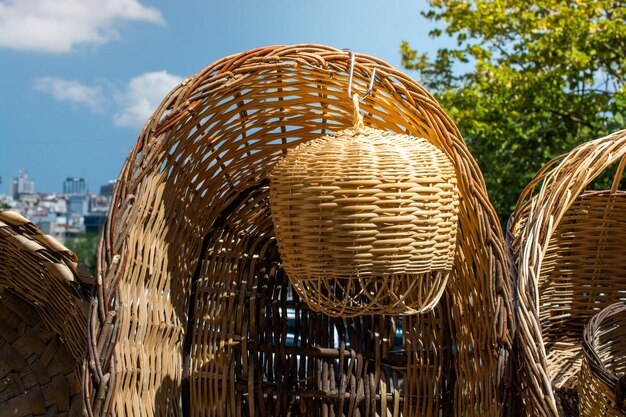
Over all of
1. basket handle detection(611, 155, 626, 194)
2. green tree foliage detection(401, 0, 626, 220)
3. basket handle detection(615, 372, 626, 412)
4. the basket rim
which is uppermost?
green tree foliage detection(401, 0, 626, 220)

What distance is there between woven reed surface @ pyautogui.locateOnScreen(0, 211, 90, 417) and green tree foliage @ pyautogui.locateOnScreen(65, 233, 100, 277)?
17.3 feet

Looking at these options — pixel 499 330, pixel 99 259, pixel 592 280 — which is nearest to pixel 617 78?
pixel 592 280

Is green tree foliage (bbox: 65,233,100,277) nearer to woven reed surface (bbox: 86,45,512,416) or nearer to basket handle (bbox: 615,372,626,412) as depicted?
woven reed surface (bbox: 86,45,512,416)

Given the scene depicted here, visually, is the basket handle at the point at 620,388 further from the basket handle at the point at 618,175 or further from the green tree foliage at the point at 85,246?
the green tree foliage at the point at 85,246

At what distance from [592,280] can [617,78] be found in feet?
12.6

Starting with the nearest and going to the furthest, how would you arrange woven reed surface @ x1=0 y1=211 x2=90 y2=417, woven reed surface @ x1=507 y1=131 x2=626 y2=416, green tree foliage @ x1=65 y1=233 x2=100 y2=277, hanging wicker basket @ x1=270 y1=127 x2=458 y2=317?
hanging wicker basket @ x1=270 y1=127 x2=458 y2=317
woven reed surface @ x1=0 y1=211 x2=90 y2=417
woven reed surface @ x1=507 y1=131 x2=626 y2=416
green tree foliage @ x1=65 y1=233 x2=100 y2=277

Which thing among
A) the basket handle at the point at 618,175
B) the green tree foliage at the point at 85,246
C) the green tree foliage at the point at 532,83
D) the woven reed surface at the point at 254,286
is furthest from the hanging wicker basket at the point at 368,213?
the green tree foliage at the point at 85,246

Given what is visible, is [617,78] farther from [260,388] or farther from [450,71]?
[260,388]

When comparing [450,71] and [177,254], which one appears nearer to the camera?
[177,254]

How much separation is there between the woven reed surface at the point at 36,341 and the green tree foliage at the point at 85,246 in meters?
5.27

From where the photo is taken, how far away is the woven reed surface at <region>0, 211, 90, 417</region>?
154 cm

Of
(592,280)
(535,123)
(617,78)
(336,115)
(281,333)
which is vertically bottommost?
(281,333)

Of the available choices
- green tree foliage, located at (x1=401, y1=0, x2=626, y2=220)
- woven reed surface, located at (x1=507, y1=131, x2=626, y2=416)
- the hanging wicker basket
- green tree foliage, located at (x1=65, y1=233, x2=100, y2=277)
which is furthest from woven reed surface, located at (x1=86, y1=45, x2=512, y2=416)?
green tree foliage, located at (x1=65, y1=233, x2=100, y2=277)

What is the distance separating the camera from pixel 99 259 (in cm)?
120
